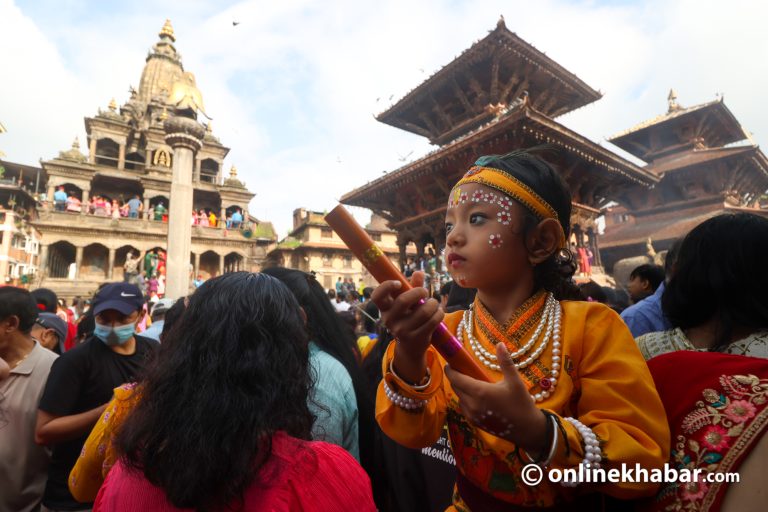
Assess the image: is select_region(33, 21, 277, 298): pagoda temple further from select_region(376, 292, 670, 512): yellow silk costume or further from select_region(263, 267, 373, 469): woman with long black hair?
select_region(376, 292, 670, 512): yellow silk costume

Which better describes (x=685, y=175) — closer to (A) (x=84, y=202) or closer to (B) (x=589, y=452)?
(B) (x=589, y=452)

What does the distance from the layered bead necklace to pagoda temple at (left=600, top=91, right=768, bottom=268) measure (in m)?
19.7

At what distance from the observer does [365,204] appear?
1780 centimetres

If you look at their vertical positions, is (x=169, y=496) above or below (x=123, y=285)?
below

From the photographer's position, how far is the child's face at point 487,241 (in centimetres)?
126

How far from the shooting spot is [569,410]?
113 centimetres

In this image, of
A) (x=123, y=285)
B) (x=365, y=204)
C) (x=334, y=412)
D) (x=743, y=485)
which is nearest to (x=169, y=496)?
(x=334, y=412)

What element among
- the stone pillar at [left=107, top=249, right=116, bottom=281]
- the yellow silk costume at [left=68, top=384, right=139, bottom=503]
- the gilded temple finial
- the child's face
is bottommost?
the yellow silk costume at [left=68, top=384, right=139, bottom=503]

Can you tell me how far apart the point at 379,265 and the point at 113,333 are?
264 cm

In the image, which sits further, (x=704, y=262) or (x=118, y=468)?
(x=704, y=262)

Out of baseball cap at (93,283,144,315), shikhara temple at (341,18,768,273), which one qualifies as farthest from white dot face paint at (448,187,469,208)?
shikhara temple at (341,18,768,273)

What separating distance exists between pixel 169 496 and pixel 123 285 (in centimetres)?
264

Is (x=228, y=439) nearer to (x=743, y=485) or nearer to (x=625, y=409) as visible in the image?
(x=625, y=409)

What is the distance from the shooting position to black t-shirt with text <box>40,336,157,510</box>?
91.3 inches
